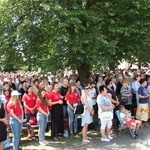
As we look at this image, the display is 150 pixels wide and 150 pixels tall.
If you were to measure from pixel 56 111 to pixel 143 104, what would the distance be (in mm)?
3671

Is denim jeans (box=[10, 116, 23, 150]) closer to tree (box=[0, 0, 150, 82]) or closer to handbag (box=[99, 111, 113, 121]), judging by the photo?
handbag (box=[99, 111, 113, 121])

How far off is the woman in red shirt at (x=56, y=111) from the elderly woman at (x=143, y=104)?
332 centimetres

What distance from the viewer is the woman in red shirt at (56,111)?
8953 mm

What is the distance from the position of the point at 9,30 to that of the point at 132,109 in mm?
6895

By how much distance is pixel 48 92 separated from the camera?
9.02 m

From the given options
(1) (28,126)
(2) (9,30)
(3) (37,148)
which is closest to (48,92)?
(1) (28,126)

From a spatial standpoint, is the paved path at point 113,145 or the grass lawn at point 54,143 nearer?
the paved path at point 113,145

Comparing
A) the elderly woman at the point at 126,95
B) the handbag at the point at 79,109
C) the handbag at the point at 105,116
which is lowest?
the handbag at the point at 105,116

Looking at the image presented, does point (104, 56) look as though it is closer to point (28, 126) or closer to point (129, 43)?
point (129, 43)

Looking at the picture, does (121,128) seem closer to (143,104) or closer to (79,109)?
(143,104)

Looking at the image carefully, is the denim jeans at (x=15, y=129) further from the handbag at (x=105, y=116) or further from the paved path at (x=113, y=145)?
the handbag at (x=105, y=116)

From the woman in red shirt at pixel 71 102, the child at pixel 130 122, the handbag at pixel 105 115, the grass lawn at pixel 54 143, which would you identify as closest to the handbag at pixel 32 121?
the grass lawn at pixel 54 143

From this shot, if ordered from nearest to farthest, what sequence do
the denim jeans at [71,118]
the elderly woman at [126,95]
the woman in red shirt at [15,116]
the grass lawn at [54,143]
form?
the woman in red shirt at [15,116], the grass lawn at [54,143], the denim jeans at [71,118], the elderly woman at [126,95]

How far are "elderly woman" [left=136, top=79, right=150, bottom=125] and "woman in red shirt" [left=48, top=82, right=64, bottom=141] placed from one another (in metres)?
3.32
